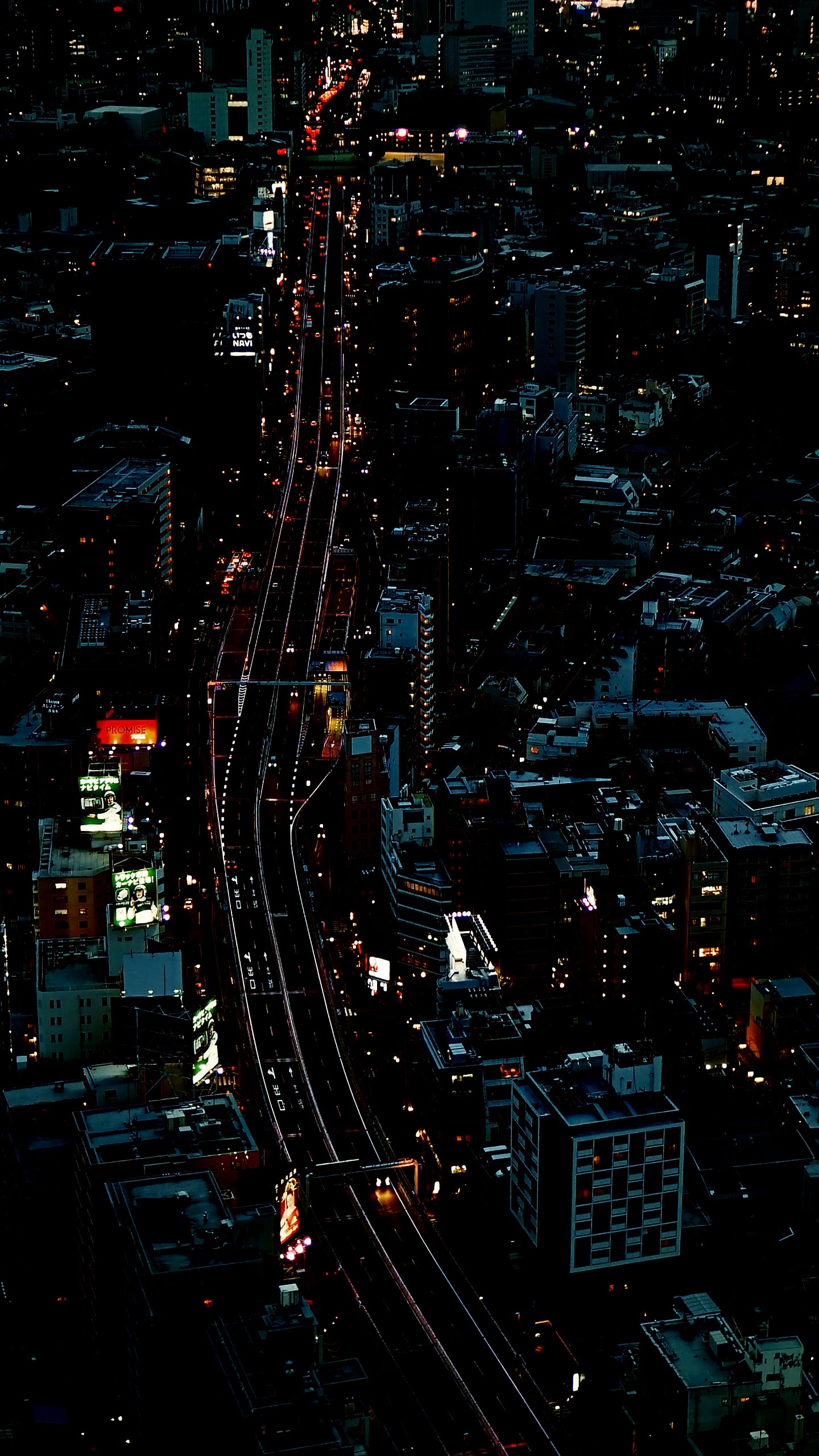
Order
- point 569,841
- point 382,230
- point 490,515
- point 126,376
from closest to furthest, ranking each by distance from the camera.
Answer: point 569,841
point 490,515
point 126,376
point 382,230

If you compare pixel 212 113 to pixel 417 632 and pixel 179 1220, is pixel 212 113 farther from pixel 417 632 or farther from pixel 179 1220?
pixel 179 1220

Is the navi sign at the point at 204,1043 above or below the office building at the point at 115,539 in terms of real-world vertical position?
below

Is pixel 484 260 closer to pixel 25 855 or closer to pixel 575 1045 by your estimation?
pixel 25 855

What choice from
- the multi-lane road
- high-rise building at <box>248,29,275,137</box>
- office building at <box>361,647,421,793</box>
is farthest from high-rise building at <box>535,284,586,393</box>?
office building at <box>361,647,421,793</box>

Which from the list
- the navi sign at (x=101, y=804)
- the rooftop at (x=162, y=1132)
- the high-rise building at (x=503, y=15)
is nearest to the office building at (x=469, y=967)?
the rooftop at (x=162, y=1132)

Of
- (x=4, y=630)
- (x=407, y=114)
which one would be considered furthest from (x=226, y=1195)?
(x=407, y=114)

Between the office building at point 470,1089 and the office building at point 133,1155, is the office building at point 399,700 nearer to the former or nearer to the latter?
the office building at point 470,1089
